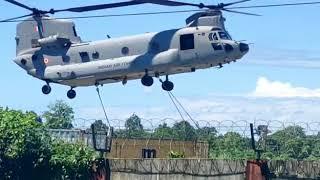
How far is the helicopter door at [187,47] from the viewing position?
32188 millimetres

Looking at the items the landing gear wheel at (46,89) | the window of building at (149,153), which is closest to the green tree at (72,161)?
the landing gear wheel at (46,89)

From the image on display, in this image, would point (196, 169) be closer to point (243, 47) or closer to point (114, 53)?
point (243, 47)

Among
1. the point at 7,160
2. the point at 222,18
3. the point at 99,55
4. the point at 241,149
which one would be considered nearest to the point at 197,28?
the point at 222,18

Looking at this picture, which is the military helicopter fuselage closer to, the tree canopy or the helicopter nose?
the helicopter nose

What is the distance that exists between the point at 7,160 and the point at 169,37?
378 inches

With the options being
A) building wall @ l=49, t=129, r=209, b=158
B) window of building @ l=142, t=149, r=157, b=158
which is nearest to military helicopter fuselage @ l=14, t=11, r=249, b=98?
building wall @ l=49, t=129, r=209, b=158

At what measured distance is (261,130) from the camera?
22.8m

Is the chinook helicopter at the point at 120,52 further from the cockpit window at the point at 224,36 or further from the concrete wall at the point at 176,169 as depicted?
the concrete wall at the point at 176,169

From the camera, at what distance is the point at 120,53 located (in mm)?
34406

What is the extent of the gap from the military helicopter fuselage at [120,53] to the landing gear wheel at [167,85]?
0.04 meters

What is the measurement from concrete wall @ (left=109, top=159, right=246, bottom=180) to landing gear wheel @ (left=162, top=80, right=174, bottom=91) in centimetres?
630

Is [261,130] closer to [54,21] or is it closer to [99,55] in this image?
[99,55]

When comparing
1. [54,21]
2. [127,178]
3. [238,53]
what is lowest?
[127,178]

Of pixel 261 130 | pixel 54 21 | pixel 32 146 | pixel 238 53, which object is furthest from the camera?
pixel 54 21
